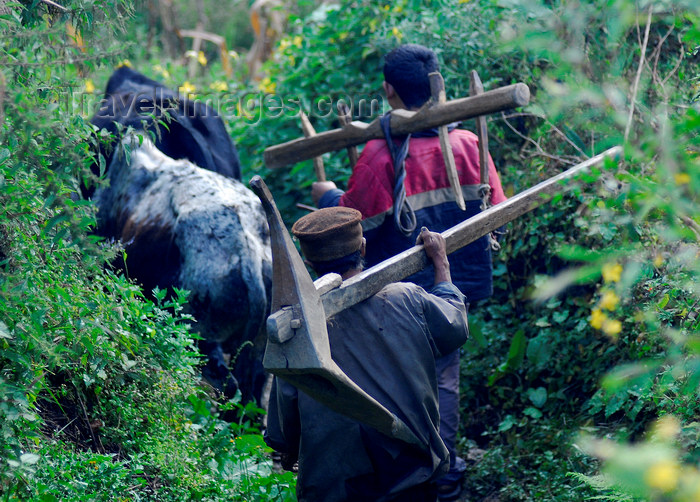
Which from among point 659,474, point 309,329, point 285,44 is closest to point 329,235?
point 309,329

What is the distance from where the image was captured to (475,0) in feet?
19.3

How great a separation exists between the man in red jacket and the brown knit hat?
0.96 m

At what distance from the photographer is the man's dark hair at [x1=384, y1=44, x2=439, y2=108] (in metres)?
3.98

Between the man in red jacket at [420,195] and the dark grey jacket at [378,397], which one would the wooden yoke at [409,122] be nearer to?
the man in red jacket at [420,195]

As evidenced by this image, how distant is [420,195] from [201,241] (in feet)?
4.02

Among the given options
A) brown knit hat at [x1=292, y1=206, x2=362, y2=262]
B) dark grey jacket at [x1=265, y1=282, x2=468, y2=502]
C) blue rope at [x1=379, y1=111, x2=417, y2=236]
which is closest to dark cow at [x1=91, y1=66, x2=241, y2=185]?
blue rope at [x1=379, y1=111, x2=417, y2=236]

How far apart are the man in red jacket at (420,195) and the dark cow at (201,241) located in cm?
65

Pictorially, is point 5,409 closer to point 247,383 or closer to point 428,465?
point 428,465

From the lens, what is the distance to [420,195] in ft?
12.8

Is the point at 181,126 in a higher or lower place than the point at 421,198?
higher

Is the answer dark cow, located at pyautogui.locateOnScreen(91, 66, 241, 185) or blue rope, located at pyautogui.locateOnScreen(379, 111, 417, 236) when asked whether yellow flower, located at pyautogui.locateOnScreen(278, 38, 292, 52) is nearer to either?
dark cow, located at pyautogui.locateOnScreen(91, 66, 241, 185)

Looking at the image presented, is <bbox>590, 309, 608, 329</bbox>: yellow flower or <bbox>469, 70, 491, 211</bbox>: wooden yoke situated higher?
<bbox>469, 70, 491, 211</bbox>: wooden yoke

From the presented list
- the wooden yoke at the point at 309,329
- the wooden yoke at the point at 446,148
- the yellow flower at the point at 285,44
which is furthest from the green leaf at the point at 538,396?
the yellow flower at the point at 285,44

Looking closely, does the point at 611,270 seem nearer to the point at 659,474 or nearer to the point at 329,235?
the point at 329,235
